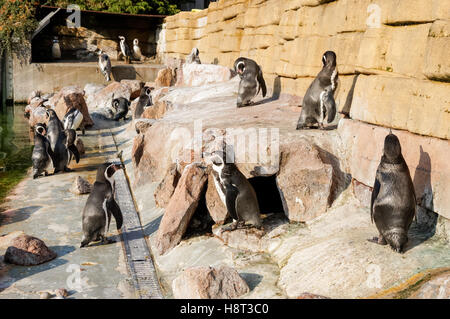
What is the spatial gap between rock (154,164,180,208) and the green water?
2.70 meters

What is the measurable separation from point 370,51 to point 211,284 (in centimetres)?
299

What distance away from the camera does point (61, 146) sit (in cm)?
930

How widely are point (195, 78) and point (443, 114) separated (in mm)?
9174

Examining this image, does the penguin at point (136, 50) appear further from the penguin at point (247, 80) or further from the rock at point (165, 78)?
the penguin at point (247, 80)

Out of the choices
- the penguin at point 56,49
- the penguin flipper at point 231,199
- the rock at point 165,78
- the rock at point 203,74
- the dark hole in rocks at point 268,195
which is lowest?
the dark hole in rocks at point 268,195

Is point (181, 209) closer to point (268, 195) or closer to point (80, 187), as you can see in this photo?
point (268, 195)

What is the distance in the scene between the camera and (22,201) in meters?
7.62

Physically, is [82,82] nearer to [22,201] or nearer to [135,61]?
[135,61]

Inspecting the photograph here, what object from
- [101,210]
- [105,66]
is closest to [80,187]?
[101,210]

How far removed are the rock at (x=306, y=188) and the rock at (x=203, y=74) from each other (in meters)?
6.88

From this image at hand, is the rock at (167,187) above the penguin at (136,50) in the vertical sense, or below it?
below

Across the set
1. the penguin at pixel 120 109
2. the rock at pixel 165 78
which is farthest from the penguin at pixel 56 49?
the penguin at pixel 120 109

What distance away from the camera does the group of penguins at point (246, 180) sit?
4.05m
